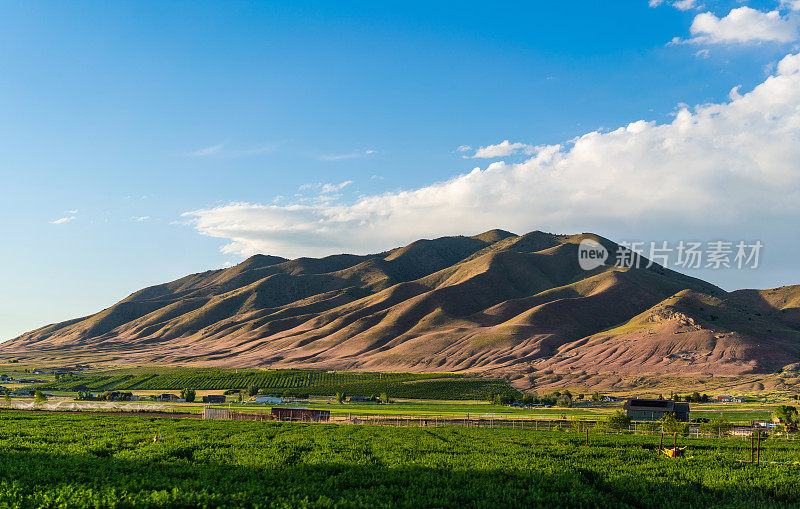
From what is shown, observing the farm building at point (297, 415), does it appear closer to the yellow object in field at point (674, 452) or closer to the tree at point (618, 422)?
the tree at point (618, 422)

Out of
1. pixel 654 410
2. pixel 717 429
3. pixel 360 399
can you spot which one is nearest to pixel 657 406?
pixel 654 410

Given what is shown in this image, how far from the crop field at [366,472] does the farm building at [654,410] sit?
52.3 m

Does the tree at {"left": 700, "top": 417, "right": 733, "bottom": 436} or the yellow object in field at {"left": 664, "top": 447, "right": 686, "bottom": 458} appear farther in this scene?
the tree at {"left": 700, "top": 417, "right": 733, "bottom": 436}

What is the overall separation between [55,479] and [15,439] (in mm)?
25384

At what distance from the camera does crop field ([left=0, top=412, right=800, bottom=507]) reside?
100ft

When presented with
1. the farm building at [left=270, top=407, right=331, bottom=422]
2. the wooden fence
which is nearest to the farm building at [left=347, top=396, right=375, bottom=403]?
the farm building at [left=270, top=407, right=331, bottom=422]

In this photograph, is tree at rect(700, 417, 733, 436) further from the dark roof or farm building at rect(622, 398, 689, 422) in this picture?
the dark roof

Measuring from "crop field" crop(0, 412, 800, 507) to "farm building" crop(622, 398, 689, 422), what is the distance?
52.3 m

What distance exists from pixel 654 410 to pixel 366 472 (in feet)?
307

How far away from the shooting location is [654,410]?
375ft

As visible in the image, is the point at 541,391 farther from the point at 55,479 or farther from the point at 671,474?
the point at 55,479

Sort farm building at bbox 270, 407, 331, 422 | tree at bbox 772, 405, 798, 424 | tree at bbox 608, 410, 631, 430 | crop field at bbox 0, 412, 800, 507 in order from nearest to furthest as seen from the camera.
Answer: crop field at bbox 0, 412, 800, 507
tree at bbox 608, 410, 631, 430
farm building at bbox 270, 407, 331, 422
tree at bbox 772, 405, 798, 424

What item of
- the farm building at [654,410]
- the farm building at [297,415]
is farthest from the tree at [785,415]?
the farm building at [297,415]

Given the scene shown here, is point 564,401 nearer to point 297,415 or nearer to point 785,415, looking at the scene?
point 785,415
